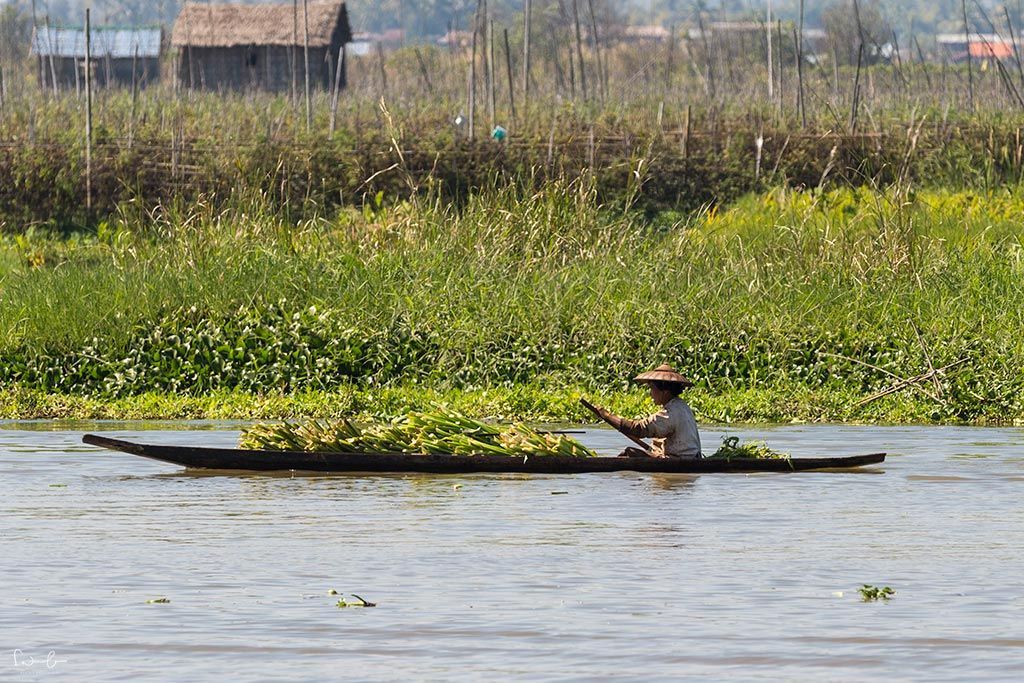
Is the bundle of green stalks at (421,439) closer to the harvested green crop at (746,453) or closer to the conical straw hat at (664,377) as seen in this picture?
the conical straw hat at (664,377)

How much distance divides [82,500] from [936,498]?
181 inches

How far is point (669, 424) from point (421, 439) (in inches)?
55.6

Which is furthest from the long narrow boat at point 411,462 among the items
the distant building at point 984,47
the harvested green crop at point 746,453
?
the distant building at point 984,47

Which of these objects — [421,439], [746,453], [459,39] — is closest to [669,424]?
[746,453]

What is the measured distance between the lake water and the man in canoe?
20cm

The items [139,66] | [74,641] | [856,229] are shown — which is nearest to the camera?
[74,641]

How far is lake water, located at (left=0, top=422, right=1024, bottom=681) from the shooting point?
5.71 m

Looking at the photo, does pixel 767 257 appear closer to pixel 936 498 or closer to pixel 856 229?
pixel 856 229

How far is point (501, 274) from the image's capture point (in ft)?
48.4

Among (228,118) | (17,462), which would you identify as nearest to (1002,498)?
(17,462)

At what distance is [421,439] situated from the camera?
9680 millimetres

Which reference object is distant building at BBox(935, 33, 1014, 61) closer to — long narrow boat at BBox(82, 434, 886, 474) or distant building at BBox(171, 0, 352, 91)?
long narrow boat at BBox(82, 434, 886, 474)

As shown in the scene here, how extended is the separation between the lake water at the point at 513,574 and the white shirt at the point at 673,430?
0.63 ft

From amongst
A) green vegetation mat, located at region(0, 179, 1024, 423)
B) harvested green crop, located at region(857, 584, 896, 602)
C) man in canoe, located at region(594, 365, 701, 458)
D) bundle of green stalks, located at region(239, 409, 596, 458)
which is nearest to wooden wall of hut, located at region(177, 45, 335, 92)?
green vegetation mat, located at region(0, 179, 1024, 423)
